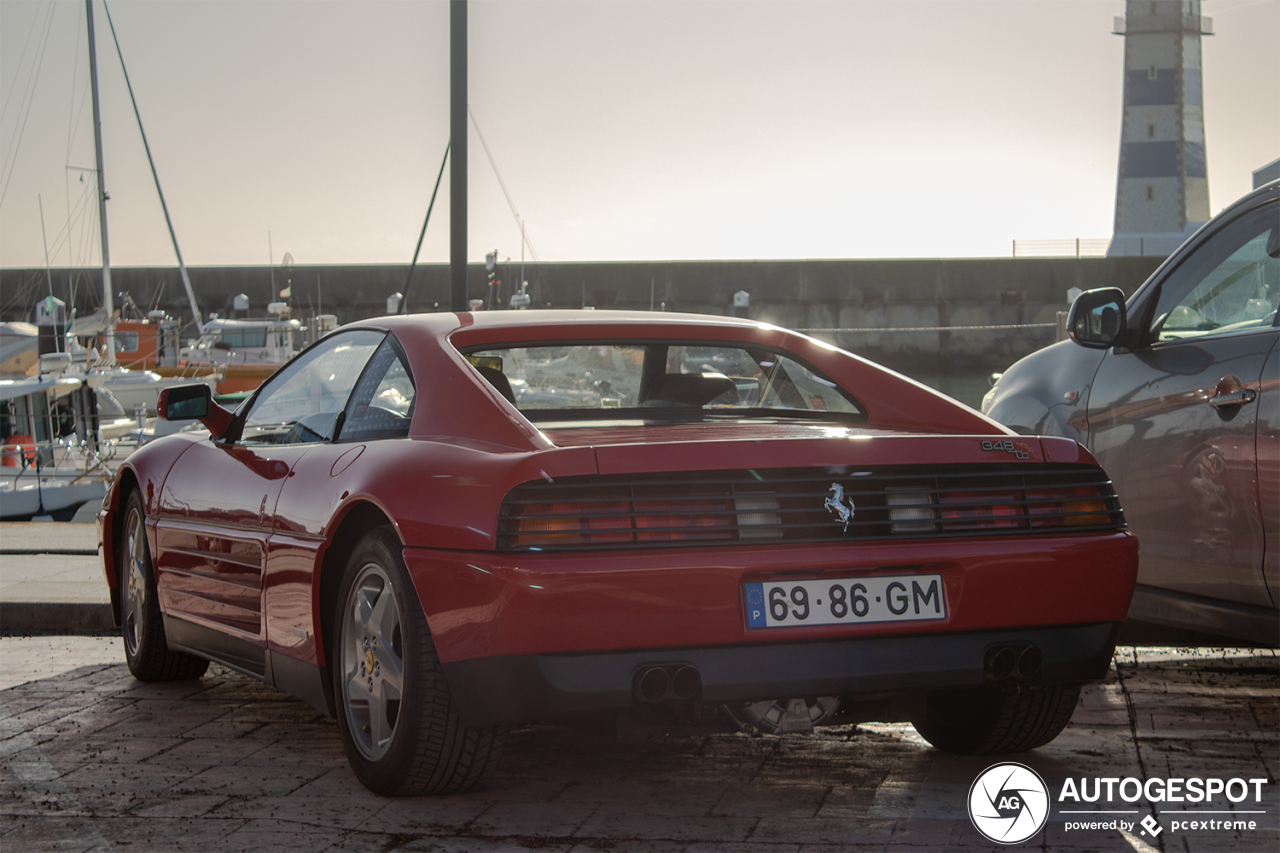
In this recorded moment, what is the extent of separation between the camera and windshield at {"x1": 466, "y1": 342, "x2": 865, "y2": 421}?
14.0ft

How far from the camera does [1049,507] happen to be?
359cm

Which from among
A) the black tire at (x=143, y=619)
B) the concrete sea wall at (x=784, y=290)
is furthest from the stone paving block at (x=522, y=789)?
the concrete sea wall at (x=784, y=290)

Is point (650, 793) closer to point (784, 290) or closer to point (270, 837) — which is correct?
point (270, 837)

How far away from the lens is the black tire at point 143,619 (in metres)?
5.38

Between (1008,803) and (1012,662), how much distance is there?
404 mm

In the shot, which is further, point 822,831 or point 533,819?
point 533,819

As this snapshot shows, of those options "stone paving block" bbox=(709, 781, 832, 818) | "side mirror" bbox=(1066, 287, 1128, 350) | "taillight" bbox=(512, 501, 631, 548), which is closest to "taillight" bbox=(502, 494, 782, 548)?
"taillight" bbox=(512, 501, 631, 548)

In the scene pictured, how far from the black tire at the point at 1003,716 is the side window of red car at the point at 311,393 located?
2024 millimetres

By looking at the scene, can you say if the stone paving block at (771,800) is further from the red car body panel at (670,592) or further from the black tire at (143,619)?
the black tire at (143,619)

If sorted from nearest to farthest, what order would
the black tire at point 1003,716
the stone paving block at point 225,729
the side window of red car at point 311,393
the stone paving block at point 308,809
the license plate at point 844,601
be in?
the license plate at point 844,601 < the stone paving block at point 308,809 < the black tire at point 1003,716 < the side window of red car at point 311,393 < the stone paving block at point 225,729


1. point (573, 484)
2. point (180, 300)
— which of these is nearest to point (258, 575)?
point (573, 484)

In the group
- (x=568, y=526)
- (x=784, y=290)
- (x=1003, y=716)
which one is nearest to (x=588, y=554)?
(x=568, y=526)

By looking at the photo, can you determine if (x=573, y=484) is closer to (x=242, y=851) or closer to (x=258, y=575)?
(x=242, y=851)

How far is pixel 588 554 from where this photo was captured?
3.17 m
